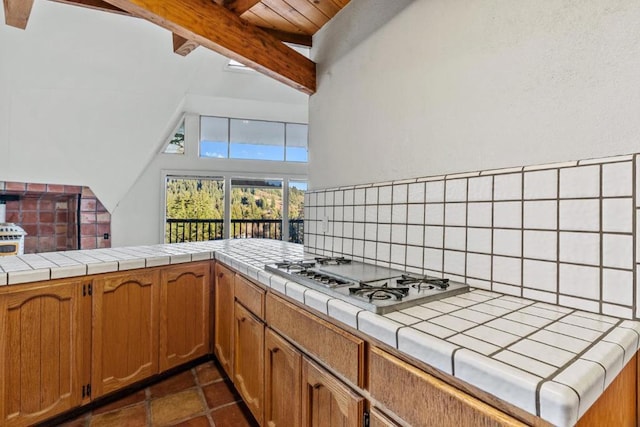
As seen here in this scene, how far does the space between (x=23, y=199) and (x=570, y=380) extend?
4.88 m

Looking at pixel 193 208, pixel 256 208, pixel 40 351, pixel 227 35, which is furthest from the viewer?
pixel 256 208

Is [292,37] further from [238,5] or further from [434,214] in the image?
[434,214]

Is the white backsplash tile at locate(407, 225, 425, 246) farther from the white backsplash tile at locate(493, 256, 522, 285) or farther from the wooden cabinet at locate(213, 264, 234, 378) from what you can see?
the wooden cabinet at locate(213, 264, 234, 378)

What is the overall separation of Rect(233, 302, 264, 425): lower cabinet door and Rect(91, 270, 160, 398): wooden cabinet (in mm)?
546

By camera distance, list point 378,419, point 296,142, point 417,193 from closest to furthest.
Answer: point 378,419 < point 417,193 < point 296,142

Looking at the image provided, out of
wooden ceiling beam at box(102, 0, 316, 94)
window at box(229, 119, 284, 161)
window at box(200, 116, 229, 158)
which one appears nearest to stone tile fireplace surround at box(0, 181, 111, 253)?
window at box(200, 116, 229, 158)

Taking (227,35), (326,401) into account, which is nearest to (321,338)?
(326,401)

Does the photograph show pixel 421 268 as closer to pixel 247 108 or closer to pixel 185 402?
pixel 185 402

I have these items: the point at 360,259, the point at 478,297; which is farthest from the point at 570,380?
the point at 360,259

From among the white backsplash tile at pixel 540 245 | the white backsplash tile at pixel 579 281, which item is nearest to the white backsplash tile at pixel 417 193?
the white backsplash tile at pixel 540 245

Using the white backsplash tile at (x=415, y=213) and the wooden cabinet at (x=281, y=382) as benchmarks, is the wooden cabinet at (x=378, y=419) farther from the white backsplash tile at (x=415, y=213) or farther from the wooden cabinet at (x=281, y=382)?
the white backsplash tile at (x=415, y=213)

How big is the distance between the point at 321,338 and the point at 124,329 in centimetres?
136

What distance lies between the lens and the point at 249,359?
1607 millimetres

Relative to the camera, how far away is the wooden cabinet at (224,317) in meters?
1.89
